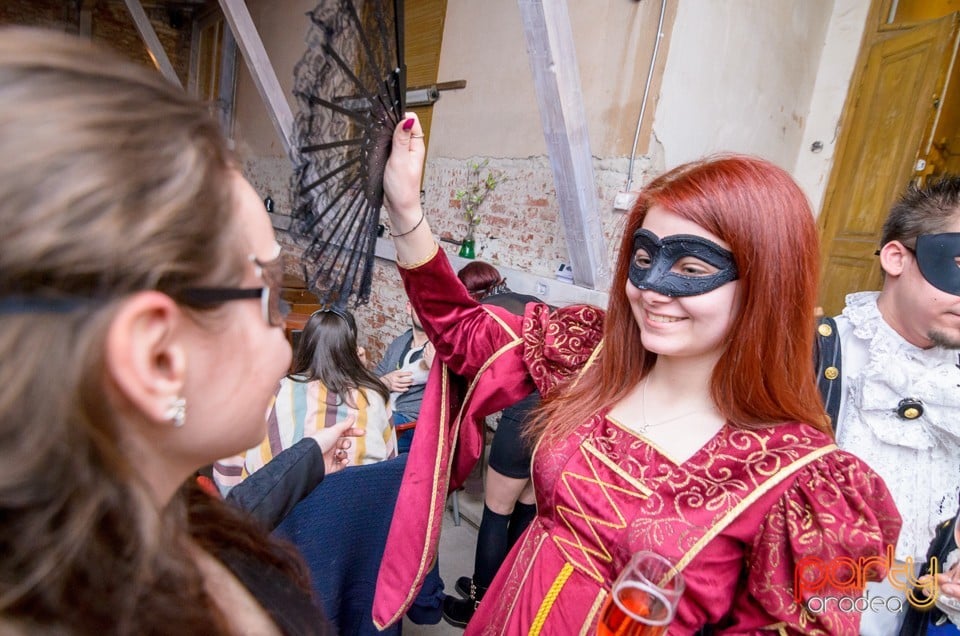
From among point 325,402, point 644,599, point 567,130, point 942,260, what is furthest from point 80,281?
point 567,130

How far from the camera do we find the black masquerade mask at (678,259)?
96 centimetres

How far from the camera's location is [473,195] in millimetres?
4051

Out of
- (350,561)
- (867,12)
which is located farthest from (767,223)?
(867,12)

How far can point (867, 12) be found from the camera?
11.1 ft

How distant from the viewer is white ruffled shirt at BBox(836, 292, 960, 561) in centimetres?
132

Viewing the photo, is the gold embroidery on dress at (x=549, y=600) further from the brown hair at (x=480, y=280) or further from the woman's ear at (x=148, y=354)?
the brown hair at (x=480, y=280)

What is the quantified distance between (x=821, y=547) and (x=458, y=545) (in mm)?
2336

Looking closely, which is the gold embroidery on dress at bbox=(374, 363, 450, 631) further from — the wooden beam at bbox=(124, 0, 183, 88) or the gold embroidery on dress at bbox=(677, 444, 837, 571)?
the wooden beam at bbox=(124, 0, 183, 88)

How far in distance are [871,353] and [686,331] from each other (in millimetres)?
777

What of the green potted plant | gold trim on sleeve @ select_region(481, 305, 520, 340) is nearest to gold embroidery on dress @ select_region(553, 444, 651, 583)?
gold trim on sleeve @ select_region(481, 305, 520, 340)

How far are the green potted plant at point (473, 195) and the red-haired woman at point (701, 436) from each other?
2785 mm

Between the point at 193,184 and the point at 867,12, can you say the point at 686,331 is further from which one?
the point at 867,12

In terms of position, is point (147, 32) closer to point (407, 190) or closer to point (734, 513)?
point (407, 190)

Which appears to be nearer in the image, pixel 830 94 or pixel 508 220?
pixel 830 94
